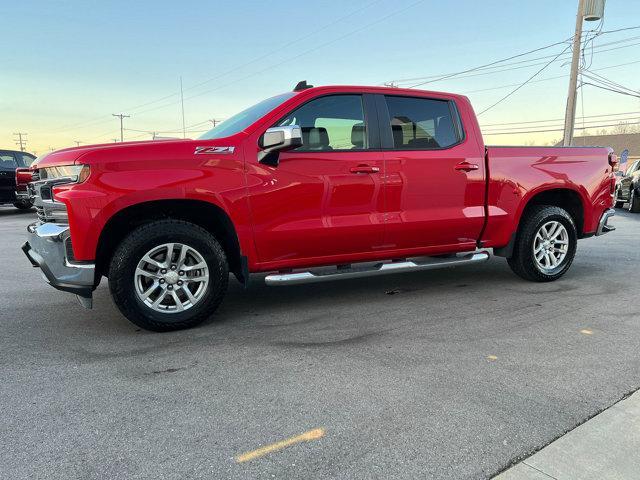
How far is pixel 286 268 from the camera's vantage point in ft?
14.2

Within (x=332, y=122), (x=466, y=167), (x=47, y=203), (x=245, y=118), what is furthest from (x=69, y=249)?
(x=466, y=167)

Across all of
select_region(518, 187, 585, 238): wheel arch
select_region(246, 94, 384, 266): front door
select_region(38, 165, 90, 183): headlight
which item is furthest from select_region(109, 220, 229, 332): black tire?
select_region(518, 187, 585, 238): wheel arch

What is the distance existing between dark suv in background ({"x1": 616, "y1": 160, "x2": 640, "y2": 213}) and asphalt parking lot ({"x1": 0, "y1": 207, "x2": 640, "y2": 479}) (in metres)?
12.1

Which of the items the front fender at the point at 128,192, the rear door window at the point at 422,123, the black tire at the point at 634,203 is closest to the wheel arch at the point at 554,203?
the rear door window at the point at 422,123

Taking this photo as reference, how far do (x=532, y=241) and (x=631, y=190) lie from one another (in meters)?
12.6

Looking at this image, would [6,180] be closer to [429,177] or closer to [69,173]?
[69,173]

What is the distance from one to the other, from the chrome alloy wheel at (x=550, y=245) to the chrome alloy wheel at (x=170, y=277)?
3.59m

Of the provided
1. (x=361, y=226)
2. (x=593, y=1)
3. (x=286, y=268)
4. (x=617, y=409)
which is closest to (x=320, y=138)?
(x=361, y=226)

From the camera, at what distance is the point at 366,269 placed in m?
4.48

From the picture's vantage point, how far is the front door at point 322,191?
4.09 metres

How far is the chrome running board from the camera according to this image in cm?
413

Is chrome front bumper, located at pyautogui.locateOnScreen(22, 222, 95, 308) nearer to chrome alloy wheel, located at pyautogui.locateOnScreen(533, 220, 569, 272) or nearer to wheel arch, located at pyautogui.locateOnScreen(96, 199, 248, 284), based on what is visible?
wheel arch, located at pyautogui.locateOnScreen(96, 199, 248, 284)

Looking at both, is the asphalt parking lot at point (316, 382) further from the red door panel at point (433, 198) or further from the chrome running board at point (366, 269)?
the red door panel at point (433, 198)

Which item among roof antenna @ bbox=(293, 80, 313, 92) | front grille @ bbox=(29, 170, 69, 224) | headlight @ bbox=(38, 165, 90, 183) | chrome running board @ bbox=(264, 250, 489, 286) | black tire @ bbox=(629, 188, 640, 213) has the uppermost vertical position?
roof antenna @ bbox=(293, 80, 313, 92)
